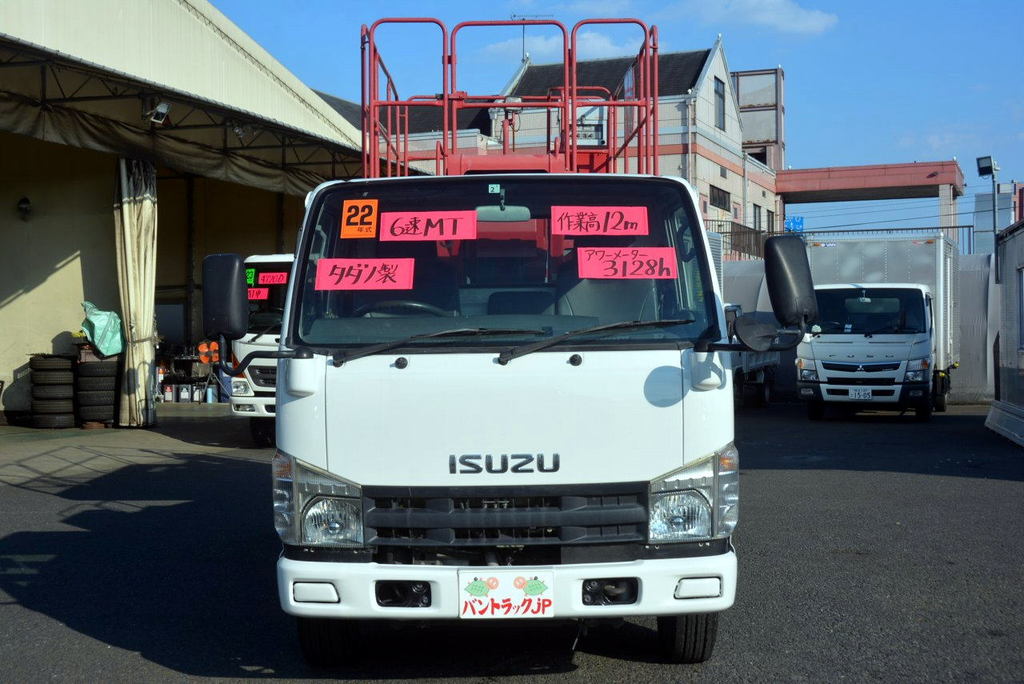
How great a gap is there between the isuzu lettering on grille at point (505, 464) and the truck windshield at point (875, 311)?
1468 centimetres

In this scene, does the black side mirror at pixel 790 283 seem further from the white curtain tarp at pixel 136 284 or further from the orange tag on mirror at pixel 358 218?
the white curtain tarp at pixel 136 284

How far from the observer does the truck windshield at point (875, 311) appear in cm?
1820

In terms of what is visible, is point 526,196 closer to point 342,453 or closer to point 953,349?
point 342,453

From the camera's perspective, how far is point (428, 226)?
5.02 meters

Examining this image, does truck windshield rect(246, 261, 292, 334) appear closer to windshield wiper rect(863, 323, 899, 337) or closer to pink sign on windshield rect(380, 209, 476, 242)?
pink sign on windshield rect(380, 209, 476, 242)

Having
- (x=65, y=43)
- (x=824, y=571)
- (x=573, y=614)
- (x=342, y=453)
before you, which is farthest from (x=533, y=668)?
(x=65, y=43)

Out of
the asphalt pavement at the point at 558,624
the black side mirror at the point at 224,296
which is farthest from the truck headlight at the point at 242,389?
the black side mirror at the point at 224,296

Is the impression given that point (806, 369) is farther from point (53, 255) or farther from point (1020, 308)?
point (53, 255)

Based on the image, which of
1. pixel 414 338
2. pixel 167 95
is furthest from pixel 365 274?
pixel 167 95

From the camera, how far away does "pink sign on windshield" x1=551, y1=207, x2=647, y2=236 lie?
5.00 metres

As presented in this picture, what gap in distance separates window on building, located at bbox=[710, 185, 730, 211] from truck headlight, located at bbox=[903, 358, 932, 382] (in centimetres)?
2251

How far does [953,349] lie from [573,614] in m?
18.2

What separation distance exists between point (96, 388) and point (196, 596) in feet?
36.7

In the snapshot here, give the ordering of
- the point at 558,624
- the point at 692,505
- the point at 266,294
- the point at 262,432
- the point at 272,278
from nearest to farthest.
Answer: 1. the point at 692,505
2. the point at 558,624
3. the point at 266,294
4. the point at 272,278
5. the point at 262,432
